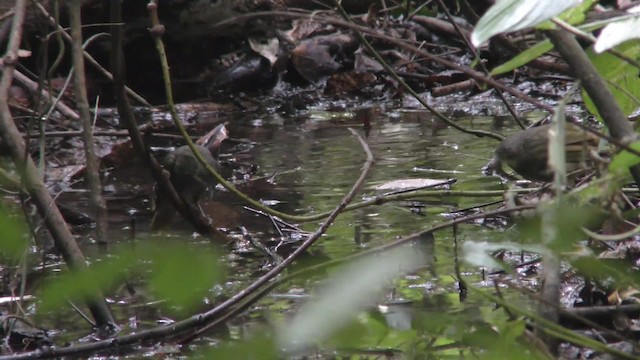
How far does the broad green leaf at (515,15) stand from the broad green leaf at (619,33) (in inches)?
1.9

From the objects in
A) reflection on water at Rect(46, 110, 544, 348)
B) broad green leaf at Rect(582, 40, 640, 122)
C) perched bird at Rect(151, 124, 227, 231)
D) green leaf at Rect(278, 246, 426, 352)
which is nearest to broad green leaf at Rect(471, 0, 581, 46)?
green leaf at Rect(278, 246, 426, 352)

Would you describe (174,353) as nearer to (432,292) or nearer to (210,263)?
(432,292)

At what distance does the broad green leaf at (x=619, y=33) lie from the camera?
94cm

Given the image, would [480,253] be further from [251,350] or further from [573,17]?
[573,17]

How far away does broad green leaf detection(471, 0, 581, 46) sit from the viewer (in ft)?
2.97

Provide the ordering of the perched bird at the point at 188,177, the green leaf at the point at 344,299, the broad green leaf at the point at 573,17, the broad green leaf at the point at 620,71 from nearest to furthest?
1. the green leaf at the point at 344,299
2. the broad green leaf at the point at 573,17
3. the broad green leaf at the point at 620,71
4. the perched bird at the point at 188,177

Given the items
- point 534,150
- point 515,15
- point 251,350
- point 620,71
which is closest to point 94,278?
point 251,350

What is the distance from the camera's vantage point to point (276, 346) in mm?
634

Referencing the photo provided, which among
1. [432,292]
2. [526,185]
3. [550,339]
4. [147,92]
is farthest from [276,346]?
[147,92]

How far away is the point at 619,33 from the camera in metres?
0.96

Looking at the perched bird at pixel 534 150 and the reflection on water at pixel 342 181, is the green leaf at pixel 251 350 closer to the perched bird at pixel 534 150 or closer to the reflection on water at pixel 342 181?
the reflection on water at pixel 342 181

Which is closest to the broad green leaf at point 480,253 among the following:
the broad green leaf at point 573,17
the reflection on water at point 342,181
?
the broad green leaf at point 573,17

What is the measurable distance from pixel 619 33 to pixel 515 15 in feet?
0.38

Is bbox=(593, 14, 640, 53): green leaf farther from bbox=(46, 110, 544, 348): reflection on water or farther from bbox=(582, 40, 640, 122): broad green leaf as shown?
bbox=(46, 110, 544, 348): reflection on water
